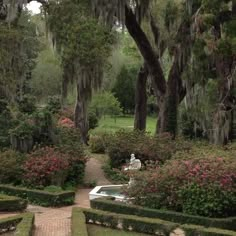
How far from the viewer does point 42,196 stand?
1742 cm

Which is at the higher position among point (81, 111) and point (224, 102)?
point (224, 102)

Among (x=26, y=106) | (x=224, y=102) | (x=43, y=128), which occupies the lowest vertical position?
(x=43, y=128)

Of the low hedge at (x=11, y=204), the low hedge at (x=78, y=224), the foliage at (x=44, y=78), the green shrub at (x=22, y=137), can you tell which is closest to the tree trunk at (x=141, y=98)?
the green shrub at (x=22, y=137)

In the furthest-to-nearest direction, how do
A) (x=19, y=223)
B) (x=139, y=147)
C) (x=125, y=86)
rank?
(x=125, y=86) < (x=139, y=147) < (x=19, y=223)

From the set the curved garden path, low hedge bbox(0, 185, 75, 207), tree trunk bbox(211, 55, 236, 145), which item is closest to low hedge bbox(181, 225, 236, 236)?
the curved garden path

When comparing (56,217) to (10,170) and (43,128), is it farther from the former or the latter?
(43,128)

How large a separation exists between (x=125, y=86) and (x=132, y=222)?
55194 mm

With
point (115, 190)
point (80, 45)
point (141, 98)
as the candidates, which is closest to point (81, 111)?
point (141, 98)

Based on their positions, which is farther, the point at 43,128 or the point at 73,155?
the point at 43,128

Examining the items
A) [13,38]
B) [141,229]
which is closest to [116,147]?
[13,38]

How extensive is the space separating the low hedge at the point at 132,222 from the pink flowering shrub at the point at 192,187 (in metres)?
1.31

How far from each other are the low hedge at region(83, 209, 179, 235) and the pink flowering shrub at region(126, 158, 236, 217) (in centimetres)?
→ 131

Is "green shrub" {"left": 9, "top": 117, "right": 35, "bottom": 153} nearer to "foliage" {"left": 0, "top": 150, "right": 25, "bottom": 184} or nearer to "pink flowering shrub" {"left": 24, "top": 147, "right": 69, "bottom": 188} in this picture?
"pink flowering shrub" {"left": 24, "top": 147, "right": 69, "bottom": 188}

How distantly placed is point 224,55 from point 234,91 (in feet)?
7.14
